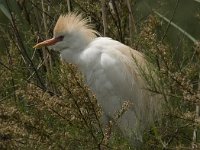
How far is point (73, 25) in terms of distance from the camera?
3.60 m

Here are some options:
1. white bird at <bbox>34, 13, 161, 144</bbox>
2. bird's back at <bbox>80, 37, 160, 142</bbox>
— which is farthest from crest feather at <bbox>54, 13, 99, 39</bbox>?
bird's back at <bbox>80, 37, 160, 142</bbox>

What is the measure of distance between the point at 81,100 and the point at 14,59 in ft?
4.28

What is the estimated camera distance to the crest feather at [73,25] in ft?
11.5

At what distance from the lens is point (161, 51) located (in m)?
2.48

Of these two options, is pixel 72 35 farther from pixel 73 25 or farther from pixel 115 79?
pixel 115 79

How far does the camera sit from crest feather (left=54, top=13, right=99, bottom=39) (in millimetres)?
3512

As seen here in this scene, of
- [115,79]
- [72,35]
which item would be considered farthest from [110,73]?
[72,35]

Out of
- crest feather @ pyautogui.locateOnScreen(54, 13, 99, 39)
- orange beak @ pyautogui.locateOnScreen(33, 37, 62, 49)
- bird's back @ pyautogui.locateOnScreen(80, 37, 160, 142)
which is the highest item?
crest feather @ pyautogui.locateOnScreen(54, 13, 99, 39)

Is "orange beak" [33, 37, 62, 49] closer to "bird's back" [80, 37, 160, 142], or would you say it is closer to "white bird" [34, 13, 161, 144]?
"white bird" [34, 13, 161, 144]

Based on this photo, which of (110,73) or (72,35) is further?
(72,35)

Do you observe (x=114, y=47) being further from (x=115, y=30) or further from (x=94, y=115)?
(x=94, y=115)

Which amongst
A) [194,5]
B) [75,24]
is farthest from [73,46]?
[194,5]

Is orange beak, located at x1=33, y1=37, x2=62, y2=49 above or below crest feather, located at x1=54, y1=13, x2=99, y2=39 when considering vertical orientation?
below

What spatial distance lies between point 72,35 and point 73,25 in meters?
0.05
